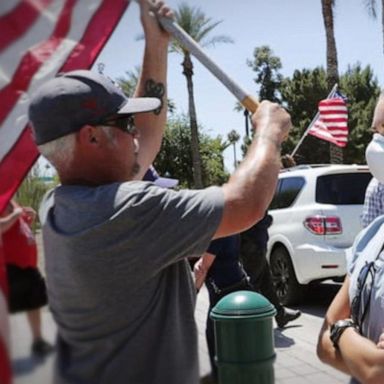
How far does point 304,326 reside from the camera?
721 cm

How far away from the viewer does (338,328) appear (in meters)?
2.20

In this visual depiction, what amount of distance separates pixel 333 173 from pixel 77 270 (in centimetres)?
667

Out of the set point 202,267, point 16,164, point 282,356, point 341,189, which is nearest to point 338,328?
point 16,164

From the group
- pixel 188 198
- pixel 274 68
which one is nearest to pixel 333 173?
pixel 188 198

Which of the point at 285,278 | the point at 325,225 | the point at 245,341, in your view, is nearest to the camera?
the point at 245,341

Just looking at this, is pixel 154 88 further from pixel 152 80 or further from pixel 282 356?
pixel 282 356

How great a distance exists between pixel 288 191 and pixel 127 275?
697 centimetres

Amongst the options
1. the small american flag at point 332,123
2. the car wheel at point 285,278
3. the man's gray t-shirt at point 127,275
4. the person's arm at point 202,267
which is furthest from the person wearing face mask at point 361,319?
the small american flag at point 332,123

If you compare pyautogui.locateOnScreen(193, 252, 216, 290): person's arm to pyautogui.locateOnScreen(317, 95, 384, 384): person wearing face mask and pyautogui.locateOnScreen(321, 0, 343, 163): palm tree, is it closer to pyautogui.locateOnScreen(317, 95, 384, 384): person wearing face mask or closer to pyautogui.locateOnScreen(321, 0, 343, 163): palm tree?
pyautogui.locateOnScreen(317, 95, 384, 384): person wearing face mask

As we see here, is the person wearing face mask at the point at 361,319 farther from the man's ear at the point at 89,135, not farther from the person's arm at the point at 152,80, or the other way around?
the man's ear at the point at 89,135

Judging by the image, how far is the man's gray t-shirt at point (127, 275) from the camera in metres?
1.75

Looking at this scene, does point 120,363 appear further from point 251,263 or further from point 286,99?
point 286,99

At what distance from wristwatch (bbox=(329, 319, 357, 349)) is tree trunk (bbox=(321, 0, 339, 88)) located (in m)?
18.4

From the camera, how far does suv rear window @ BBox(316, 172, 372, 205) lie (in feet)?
25.8
